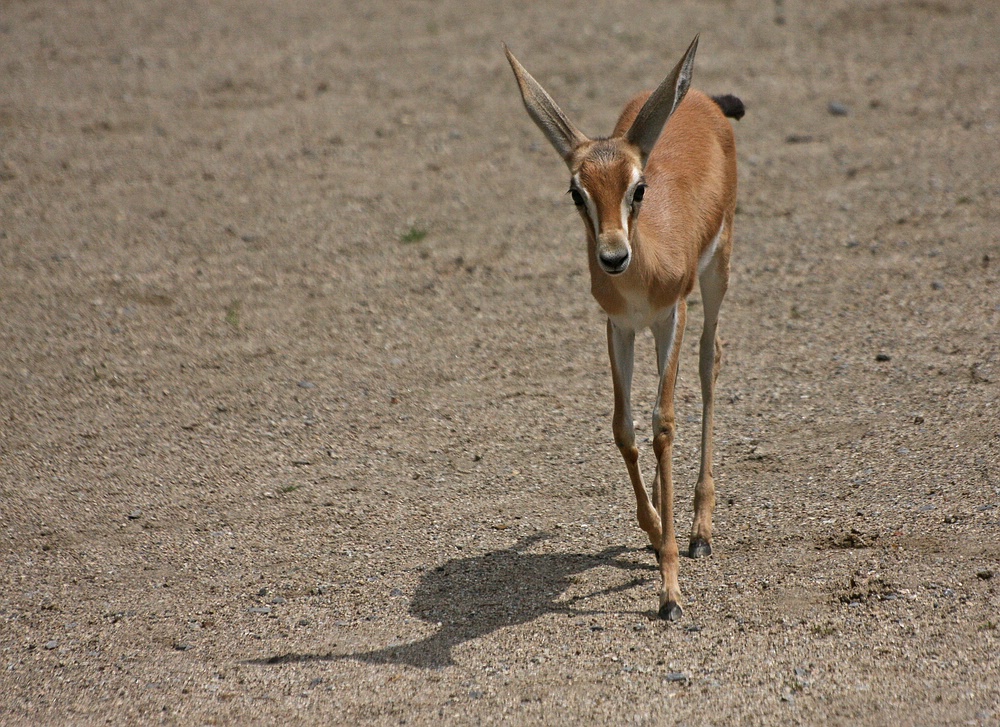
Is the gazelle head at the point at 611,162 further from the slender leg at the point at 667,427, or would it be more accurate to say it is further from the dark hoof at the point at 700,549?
the dark hoof at the point at 700,549

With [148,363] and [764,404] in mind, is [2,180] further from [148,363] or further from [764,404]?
[764,404]

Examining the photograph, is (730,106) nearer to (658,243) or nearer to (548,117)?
(658,243)

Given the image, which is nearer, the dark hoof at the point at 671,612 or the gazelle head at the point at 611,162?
the gazelle head at the point at 611,162

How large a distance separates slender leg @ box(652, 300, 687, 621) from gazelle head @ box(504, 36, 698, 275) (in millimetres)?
595

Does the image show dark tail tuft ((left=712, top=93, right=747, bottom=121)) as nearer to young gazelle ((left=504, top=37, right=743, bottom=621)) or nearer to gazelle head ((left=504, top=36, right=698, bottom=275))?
young gazelle ((left=504, top=37, right=743, bottom=621))

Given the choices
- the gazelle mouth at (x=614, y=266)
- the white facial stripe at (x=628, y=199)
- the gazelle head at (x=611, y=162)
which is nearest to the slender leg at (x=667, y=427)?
the gazelle head at (x=611, y=162)

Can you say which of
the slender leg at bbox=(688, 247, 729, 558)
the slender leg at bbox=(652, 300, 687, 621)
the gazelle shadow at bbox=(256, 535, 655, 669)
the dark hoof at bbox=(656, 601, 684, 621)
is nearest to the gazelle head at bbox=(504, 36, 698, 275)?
the slender leg at bbox=(652, 300, 687, 621)

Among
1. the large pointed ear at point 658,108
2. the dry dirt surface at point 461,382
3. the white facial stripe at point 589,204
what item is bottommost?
the dry dirt surface at point 461,382

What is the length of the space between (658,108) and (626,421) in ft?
4.63

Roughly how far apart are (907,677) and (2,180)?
8649 millimetres

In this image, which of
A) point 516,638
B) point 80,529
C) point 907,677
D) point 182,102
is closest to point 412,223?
point 182,102

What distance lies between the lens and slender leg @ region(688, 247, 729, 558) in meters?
5.35

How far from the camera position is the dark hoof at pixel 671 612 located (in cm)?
475

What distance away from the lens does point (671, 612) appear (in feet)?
15.6
